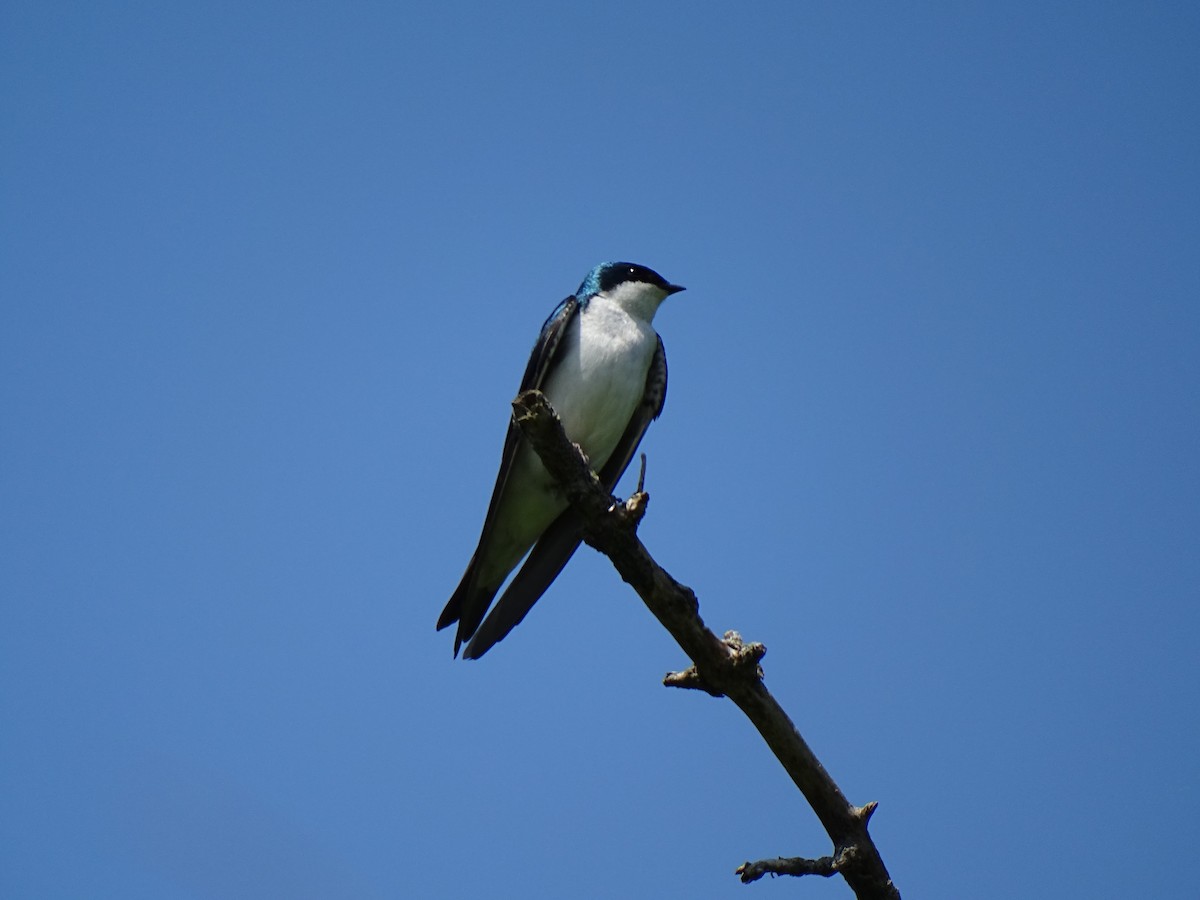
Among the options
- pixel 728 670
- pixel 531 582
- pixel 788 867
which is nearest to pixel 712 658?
pixel 728 670

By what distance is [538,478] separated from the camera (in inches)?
237

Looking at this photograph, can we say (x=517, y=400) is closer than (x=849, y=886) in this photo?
No

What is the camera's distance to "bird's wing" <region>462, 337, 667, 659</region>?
5.76 meters

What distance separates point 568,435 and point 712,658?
245cm

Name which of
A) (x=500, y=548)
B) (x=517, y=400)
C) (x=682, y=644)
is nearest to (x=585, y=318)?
(x=500, y=548)

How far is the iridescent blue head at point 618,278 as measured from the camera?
6.93m

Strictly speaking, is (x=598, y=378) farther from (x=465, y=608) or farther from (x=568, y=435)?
(x=465, y=608)

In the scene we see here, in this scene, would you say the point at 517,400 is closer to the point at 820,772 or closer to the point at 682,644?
the point at 682,644

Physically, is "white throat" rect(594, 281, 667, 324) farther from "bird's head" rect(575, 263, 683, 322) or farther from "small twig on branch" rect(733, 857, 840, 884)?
"small twig on branch" rect(733, 857, 840, 884)

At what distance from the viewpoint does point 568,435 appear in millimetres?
6094

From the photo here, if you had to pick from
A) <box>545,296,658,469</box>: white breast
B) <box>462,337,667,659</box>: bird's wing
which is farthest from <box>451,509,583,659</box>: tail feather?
<box>545,296,658,469</box>: white breast

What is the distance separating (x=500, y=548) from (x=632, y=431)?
1.13m

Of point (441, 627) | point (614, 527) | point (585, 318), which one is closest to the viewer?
point (614, 527)

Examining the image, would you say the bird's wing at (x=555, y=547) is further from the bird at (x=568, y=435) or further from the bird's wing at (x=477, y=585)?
the bird's wing at (x=477, y=585)
